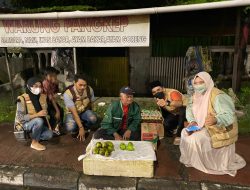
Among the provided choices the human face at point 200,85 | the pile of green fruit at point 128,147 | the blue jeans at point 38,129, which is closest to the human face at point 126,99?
the pile of green fruit at point 128,147

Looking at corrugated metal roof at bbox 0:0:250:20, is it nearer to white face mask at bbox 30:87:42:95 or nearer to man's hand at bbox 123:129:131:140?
white face mask at bbox 30:87:42:95

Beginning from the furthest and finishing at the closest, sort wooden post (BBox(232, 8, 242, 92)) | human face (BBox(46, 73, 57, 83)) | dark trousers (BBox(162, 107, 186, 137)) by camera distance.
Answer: wooden post (BBox(232, 8, 242, 92)) < human face (BBox(46, 73, 57, 83)) < dark trousers (BBox(162, 107, 186, 137))

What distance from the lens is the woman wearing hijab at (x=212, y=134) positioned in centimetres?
387

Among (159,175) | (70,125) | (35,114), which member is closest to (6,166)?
(35,114)

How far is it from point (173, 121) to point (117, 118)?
126 centimetres

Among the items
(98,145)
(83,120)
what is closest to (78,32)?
(83,120)

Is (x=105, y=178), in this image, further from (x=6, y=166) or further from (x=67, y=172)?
(x=6, y=166)

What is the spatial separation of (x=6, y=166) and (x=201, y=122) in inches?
129

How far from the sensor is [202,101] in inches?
162

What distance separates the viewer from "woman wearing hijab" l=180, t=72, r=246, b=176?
152 inches

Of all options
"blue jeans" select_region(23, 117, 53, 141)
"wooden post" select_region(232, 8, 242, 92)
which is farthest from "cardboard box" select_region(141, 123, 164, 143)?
"wooden post" select_region(232, 8, 242, 92)

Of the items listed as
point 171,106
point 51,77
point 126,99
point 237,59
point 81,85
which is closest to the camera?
point 126,99

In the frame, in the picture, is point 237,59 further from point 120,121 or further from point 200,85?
point 120,121

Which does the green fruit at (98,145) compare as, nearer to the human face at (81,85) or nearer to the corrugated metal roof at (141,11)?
the human face at (81,85)
